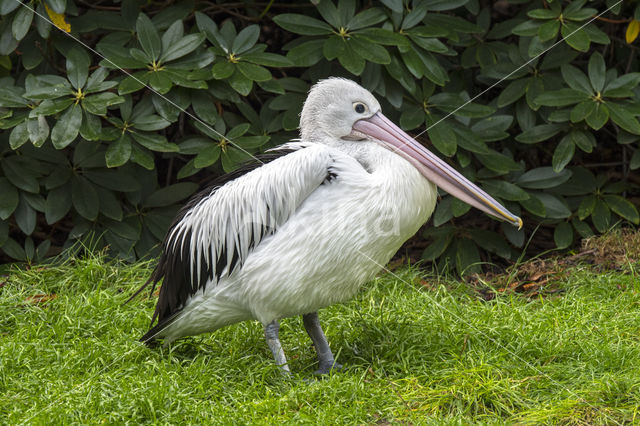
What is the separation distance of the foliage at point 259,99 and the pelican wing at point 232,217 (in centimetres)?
100

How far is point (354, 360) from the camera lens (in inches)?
150

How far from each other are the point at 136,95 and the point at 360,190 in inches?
95.9

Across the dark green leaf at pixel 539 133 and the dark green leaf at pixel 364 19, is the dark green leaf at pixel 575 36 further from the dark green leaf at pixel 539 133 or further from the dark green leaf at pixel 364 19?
the dark green leaf at pixel 364 19

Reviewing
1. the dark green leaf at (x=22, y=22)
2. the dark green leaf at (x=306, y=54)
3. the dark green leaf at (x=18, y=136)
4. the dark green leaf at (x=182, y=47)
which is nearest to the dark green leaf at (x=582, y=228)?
the dark green leaf at (x=306, y=54)

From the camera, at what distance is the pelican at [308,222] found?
136 inches

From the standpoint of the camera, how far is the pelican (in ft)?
11.3

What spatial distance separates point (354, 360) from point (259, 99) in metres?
2.18

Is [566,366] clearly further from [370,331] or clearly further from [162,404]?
[162,404]

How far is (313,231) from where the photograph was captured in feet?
11.3

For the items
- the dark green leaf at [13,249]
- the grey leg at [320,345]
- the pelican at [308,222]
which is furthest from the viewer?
the dark green leaf at [13,249]

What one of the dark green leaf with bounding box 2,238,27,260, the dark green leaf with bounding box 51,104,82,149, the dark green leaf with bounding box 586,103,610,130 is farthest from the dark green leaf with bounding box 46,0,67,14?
the dark green leaf with bounding box 586,103,610,130

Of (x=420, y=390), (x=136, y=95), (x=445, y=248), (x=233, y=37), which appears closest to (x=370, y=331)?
(x=420, y=390)

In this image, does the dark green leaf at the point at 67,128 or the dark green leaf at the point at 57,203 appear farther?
the dark green leaf at the point at 57,203

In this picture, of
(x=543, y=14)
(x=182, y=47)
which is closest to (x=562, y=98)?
(x=543, y=14)
